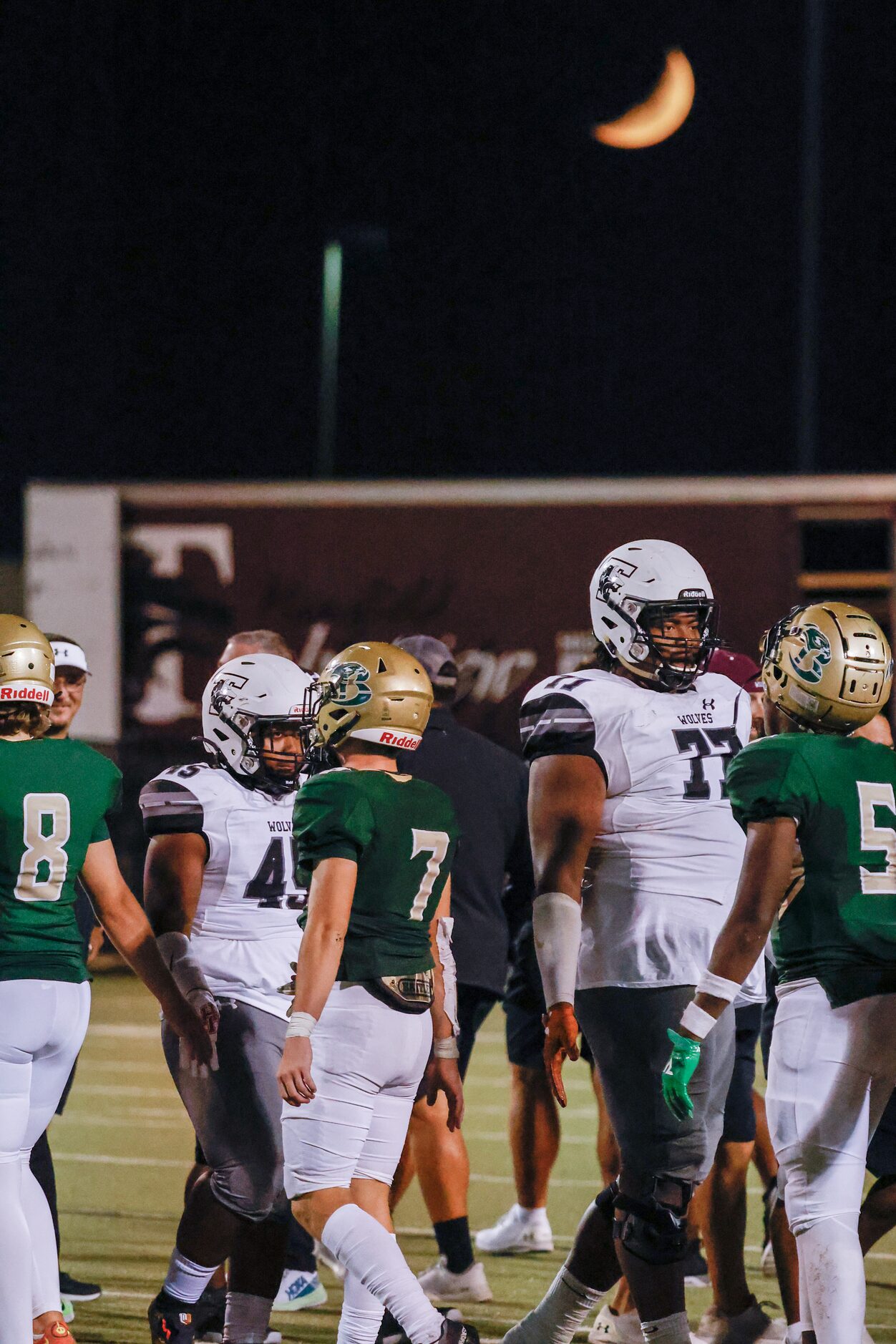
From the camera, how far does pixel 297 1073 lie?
3.89m

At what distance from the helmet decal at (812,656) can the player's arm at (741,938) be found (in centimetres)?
39

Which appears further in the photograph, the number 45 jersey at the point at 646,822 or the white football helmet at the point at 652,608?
the white football helmet at the point at 652,608

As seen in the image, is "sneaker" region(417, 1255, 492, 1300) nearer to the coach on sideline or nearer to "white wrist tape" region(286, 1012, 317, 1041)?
the coach on sideline

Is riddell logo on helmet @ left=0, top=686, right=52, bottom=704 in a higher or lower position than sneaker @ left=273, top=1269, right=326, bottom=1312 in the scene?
higher

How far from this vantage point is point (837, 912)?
152 inches

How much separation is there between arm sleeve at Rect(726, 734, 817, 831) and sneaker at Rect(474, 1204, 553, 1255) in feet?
9.47

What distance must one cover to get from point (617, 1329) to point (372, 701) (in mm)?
2243

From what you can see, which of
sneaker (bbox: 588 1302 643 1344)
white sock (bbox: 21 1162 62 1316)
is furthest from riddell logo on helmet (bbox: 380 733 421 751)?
sneaker (bbox: 588 1302 643 1344)

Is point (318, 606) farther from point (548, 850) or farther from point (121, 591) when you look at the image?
point (548, 850)

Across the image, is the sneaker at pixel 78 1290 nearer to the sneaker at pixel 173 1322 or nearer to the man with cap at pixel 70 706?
the man with cap at pixel 70 706

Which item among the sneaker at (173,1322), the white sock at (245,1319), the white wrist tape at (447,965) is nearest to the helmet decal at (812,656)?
the white wrist tape at (447,965)

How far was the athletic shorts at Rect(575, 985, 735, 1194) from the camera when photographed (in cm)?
419

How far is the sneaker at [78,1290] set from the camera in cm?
552

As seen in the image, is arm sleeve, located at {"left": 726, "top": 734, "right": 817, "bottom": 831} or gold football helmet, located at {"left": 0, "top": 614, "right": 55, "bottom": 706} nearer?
arm sleeve, located at {"left": 726, "top": 734, "right": 817, "bottom": 831}
